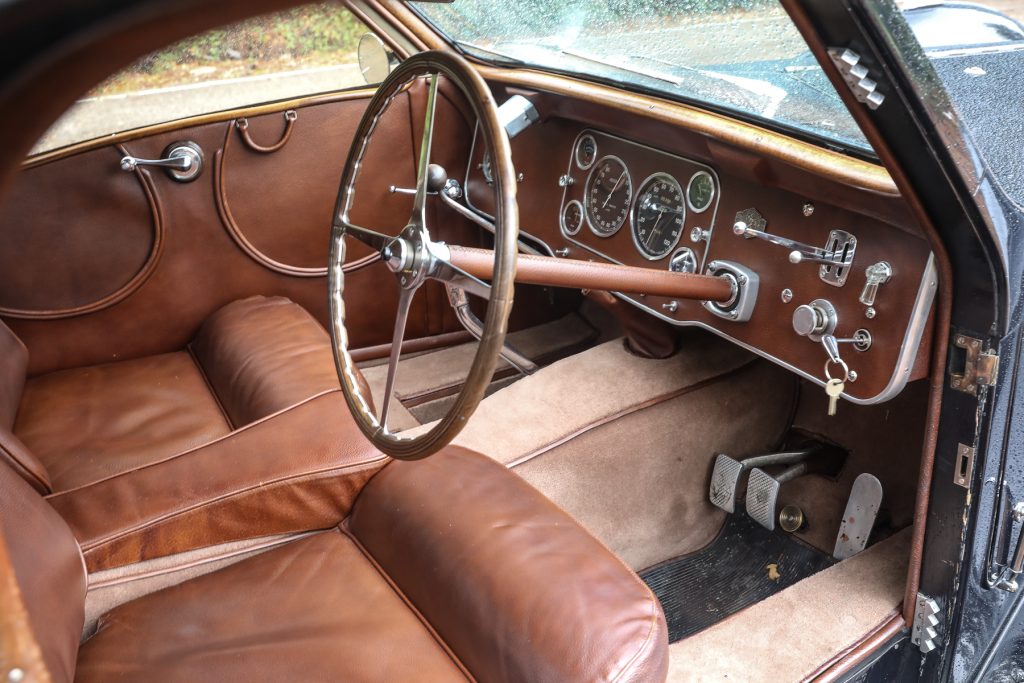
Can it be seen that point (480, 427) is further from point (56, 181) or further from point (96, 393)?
point (56, 181)

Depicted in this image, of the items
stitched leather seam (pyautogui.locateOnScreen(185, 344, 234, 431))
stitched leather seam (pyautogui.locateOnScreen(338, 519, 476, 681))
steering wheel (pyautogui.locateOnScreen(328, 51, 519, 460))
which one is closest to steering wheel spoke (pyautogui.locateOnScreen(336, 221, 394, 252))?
steering wheel (pyautogui.locateOnScreen(328, 51, 519, 460))

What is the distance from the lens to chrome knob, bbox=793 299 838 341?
4.40ft

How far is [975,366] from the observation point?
114 cm

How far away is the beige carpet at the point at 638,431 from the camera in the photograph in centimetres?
170

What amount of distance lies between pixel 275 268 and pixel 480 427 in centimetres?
85

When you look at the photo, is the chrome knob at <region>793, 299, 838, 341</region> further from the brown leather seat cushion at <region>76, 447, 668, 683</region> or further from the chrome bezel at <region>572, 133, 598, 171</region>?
the chrome bezel at <region>572, 133, 598, 171</region>

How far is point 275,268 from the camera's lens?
7.30 feet

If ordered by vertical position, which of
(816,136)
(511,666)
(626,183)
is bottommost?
(511,666)

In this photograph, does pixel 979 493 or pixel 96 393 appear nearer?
pixel 979 493

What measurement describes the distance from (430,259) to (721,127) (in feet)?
2.12

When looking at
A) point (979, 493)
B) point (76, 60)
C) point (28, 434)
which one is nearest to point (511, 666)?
point (979, 493)

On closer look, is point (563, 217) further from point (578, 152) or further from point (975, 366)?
point (975, 366)

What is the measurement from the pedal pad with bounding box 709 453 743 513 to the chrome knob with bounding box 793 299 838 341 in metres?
0.57

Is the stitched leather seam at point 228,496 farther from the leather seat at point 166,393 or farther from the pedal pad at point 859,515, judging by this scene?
the pedal pad at point 859,515
